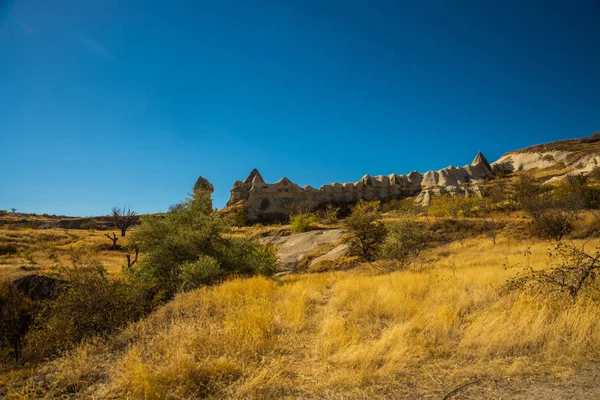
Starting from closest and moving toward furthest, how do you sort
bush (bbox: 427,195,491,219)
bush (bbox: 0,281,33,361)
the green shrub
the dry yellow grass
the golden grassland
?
the golden grassland < bush (bbox: 0,281,33,361) < the green shrub < the dry yellow grass < bush (bbox: 427,195,491,219)

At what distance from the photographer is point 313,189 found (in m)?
52.1

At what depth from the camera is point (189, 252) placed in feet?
39.3

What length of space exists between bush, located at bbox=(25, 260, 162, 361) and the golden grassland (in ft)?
3.53

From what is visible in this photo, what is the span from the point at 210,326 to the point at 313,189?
4728cm

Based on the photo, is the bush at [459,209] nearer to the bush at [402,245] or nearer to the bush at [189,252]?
the bush at [402,245]

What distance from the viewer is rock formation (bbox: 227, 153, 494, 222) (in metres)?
47.6

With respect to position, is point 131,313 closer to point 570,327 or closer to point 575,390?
point 575,390

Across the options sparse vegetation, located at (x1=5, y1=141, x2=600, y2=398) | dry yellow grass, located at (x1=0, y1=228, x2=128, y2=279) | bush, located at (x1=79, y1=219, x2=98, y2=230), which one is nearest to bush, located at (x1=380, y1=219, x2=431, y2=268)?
sparse vegetation, located at (x1=5, y1=141, x2=600, y2=398)

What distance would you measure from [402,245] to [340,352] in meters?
11.7

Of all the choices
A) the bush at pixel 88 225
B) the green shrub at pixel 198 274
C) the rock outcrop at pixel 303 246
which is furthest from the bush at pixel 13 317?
the bush at pixel 88 225

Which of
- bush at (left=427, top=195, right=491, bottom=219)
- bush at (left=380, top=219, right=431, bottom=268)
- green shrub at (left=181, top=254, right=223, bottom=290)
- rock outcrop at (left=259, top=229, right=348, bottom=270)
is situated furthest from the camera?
bush at (left=427, top=195, right=491, bottom=219)

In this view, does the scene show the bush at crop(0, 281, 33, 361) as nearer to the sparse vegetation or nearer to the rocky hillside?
the sparse vegetation

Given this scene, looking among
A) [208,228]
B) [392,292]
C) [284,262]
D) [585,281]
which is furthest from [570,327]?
[284,262]

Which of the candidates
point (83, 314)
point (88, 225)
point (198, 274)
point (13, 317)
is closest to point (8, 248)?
point (13, 317)
